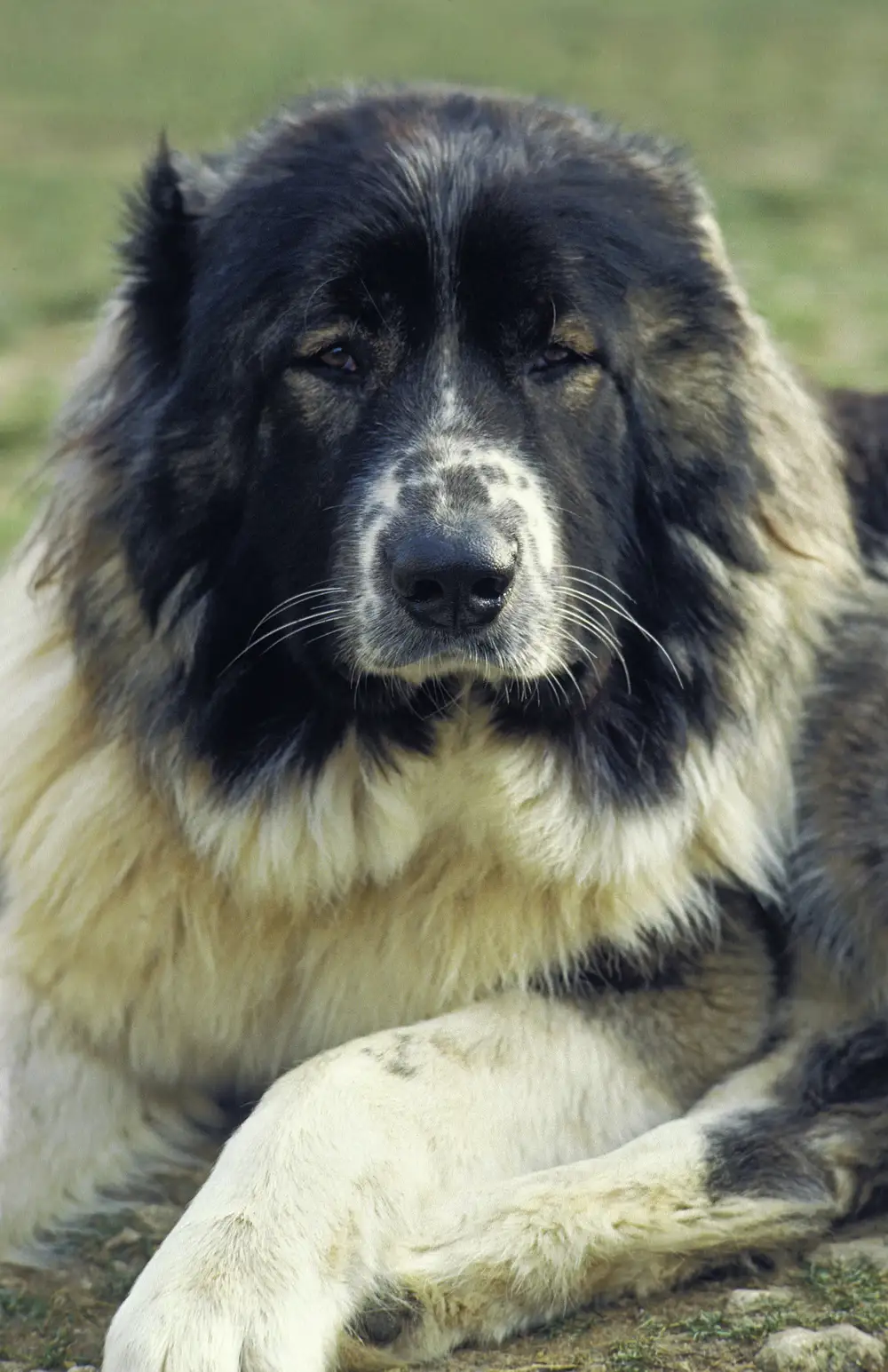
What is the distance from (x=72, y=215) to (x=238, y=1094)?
29.3 feet

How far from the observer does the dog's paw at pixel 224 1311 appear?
2.72m

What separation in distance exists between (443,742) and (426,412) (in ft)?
2.15

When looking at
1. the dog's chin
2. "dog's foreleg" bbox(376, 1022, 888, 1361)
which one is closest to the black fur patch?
"dog's foreleg" bbox(376, 1022, 888, 1361)

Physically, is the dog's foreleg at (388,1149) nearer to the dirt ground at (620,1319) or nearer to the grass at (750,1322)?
the dirt ground at (620,1319)

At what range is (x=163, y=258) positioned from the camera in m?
3.49

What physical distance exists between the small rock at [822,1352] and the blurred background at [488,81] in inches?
172

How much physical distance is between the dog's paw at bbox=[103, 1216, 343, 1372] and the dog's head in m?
0.97

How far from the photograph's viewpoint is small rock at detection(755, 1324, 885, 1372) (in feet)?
9.02

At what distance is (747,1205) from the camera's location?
3.17m

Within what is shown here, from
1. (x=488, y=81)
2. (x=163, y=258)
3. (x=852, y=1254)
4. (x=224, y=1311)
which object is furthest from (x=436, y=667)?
(x=488, y=81)

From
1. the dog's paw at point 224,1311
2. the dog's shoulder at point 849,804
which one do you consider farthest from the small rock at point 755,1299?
the dog's shoulder at point 849,804

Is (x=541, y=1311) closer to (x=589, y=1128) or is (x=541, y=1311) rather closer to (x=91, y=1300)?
(x=589, y=1128)

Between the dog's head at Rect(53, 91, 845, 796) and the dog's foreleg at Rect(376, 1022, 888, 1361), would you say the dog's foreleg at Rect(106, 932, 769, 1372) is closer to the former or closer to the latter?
the dog's foreleg at Rect(376, 1022, 888, 1361)

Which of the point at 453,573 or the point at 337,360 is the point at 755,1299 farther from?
the point at 337,360
